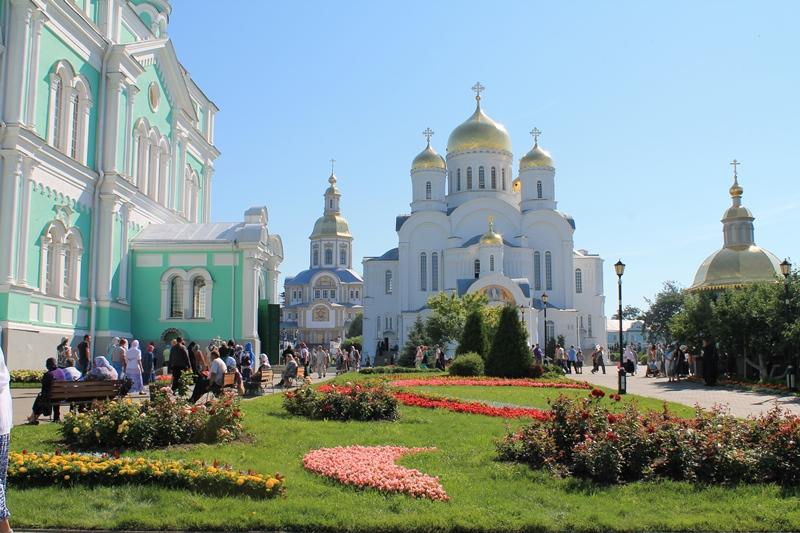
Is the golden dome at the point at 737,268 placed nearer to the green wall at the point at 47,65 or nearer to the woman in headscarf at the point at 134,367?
the woman in headscarf at the point at 134,367

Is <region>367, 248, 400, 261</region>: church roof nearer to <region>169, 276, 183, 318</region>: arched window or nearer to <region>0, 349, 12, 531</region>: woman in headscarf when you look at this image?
<region>169, 276, 183, 318</region>: arched window

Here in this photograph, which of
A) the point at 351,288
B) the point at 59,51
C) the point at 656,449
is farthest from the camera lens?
the point at 351,288

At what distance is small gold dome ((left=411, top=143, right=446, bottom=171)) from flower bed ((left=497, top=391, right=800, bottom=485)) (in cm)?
5280

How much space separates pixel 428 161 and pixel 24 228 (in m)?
42.3

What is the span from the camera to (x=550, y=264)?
2304 inches

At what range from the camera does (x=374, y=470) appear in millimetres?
8305

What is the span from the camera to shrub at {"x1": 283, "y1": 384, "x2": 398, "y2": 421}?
1335cm

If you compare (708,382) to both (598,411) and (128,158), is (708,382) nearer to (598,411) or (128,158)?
(598,411)

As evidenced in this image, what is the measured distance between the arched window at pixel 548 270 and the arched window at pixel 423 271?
8.82 m

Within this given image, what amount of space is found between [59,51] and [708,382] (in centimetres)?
2259

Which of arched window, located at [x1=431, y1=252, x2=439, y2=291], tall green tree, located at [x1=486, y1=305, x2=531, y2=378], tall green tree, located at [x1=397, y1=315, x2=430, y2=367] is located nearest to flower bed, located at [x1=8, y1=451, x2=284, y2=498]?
tall green tree, located at [x1=486, y1=305, x2=531, y2=378]

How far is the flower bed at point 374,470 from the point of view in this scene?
762cm

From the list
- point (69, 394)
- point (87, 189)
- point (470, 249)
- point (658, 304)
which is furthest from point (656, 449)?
point (658, 304)

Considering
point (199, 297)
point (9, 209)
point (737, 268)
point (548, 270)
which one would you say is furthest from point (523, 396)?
point (548, 270)
